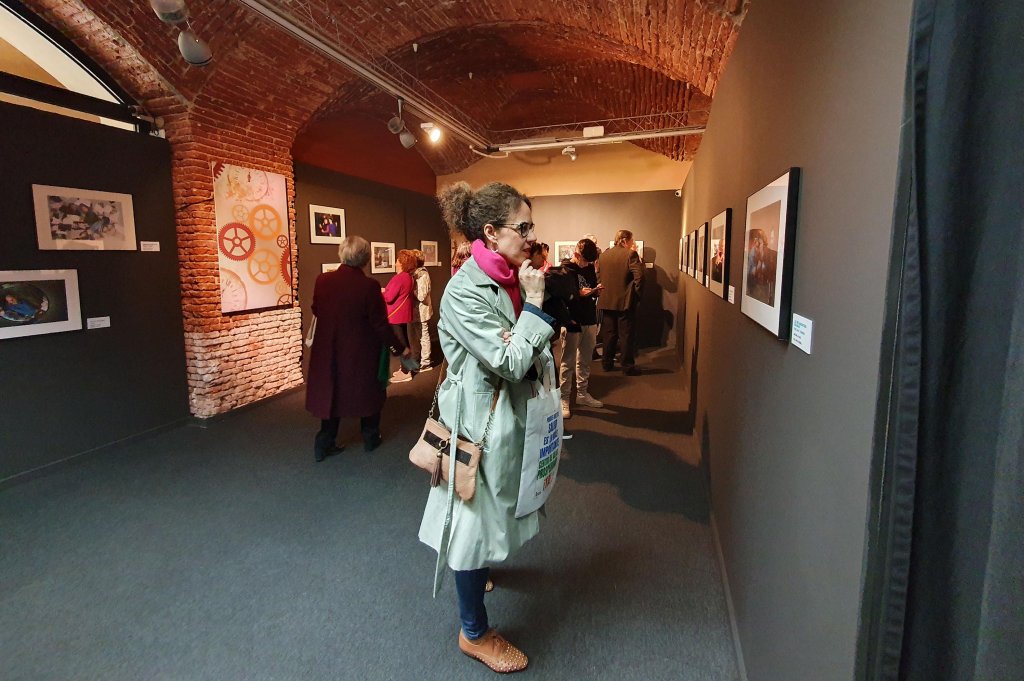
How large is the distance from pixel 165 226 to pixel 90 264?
3.03ft

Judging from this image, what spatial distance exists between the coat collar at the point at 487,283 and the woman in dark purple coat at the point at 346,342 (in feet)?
8.73

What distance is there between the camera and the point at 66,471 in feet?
14.5

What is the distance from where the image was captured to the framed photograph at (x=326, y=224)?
7.33 meters

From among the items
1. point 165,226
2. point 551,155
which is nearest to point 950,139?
point 165,226

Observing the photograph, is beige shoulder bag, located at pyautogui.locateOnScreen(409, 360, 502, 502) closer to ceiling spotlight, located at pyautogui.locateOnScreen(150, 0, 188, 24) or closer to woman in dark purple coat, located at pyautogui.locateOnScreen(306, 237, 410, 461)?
woman in dark purple coat, located at pyautogui.locateOnScreen(306, 237, 410, 461)

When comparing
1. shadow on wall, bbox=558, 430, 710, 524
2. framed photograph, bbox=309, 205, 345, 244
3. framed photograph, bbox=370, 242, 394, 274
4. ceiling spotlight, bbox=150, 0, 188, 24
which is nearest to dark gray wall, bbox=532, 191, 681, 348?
framed photograph, bbox=370, 242, 394, 274

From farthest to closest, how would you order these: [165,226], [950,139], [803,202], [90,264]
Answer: [165,226] → [90,264] → [803,202] → [950,139]

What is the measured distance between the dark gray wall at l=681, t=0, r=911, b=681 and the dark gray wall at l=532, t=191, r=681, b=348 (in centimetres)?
806

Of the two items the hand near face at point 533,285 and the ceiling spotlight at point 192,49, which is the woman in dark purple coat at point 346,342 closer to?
the ceiling spotlight at point 192,49

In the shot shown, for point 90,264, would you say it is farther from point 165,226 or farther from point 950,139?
point 950,139

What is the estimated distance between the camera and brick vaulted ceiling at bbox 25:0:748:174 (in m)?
4.63

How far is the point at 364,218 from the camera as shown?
8.55 metres

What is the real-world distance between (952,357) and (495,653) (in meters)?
2.11

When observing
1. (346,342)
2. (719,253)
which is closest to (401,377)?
(346,342)
